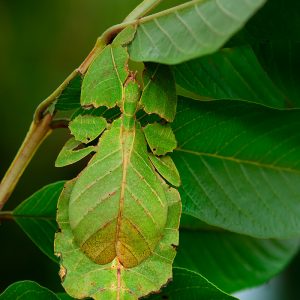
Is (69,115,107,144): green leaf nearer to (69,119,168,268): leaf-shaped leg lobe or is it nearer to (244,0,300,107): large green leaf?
(69,119,168,268): leaf-shaped leg lobe

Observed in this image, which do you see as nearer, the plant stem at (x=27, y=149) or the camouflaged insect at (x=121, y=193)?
the camouflaged insect at (x=121, y=193)

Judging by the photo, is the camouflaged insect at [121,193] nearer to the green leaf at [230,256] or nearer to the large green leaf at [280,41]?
the large green leaf at [280,41]

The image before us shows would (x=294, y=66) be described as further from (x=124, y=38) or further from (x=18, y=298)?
(x=18, y=298)

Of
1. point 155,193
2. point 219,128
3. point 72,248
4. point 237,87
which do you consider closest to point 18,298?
point 72,248

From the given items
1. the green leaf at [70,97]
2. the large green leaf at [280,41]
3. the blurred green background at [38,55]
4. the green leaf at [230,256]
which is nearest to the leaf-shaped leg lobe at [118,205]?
the green leaf at [70,97]

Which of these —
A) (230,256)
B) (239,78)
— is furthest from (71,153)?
(230,256)

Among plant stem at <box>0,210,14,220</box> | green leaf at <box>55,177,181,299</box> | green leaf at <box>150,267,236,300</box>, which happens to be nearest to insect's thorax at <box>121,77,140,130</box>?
green leaf at <box>55,177,181,299</box>
